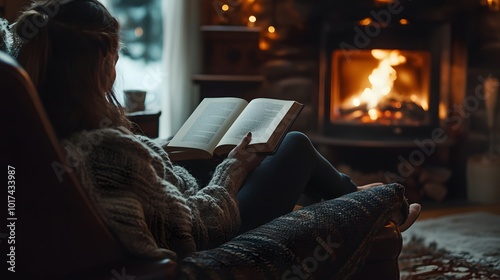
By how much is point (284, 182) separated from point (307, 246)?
1.21ft

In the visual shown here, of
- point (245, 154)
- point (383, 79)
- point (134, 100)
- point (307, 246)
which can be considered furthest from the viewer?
point (383, 79)

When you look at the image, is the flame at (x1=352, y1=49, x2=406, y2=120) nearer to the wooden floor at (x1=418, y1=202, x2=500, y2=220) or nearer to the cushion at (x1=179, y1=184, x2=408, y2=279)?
the wooden floor at (x1=418, y1=202, x2=500, y2=220)

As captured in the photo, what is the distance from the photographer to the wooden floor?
11.5 ft

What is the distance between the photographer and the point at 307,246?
1.40m

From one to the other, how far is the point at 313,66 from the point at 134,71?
91 cm

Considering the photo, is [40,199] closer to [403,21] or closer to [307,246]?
[307,246]

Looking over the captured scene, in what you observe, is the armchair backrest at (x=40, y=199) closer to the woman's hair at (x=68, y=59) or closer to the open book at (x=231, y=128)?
the woman's hair at (x=68, y=59)

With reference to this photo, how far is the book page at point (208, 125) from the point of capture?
1866mm

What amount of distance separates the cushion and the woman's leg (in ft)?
0.58

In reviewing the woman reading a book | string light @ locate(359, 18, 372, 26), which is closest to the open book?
the woman reading a book

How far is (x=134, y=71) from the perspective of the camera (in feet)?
11.7

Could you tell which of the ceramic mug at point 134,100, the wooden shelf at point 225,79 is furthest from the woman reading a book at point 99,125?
the wooden shelf at point 225,79

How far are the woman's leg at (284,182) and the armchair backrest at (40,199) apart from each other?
0.56 metres

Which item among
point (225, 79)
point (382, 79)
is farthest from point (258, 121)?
point (382, 79)
